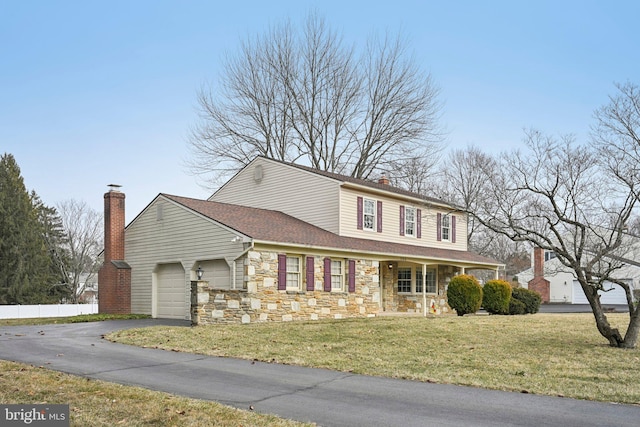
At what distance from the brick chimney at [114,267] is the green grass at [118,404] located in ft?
51.5

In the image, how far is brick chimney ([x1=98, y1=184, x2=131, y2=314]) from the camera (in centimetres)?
2417

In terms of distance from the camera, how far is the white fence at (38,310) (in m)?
30.6

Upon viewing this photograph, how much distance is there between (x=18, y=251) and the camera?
3562cm

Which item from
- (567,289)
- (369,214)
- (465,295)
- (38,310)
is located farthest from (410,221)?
(567,289)

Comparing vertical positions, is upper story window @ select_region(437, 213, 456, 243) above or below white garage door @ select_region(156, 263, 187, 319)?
above

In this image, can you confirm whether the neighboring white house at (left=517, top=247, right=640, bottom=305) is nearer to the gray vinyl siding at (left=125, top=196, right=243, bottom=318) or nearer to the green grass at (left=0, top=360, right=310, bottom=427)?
the gray vinyl siding at (left=125, top=196, right=243, bottom=318)

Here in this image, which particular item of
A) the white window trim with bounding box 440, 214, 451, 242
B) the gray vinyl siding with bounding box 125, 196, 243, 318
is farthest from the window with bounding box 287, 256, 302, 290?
the white window trim with bounding box 440, 214, 451, 242

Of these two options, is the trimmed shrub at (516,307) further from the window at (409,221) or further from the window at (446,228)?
the window at (409,221)

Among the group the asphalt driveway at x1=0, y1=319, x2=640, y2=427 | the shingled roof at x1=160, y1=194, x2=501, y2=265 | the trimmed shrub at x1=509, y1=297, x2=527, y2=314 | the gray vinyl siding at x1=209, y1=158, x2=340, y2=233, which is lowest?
the trimmed shrub at x1=509, y1=297, x2=527, y2=314

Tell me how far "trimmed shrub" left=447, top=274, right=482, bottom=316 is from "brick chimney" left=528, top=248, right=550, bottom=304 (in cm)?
2690

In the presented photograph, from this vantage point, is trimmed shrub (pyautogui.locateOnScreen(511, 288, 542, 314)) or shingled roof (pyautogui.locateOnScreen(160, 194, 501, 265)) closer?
shingled roof (pyautogui.locateOnScreen(160, 194, 501, 265))

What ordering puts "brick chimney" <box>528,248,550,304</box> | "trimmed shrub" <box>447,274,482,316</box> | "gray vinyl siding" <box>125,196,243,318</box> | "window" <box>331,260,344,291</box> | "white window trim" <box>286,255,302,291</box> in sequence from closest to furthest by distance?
"gray vinyl siding" <box>125,196,243,318</box> < "white window trim" <box>286,255,302,291</box> < "window" <box>331,260,344,291</box> < "trimmed shrub" <box>447,274,482,316</box> < "brick chimney" <box>528,248,550,304</box>

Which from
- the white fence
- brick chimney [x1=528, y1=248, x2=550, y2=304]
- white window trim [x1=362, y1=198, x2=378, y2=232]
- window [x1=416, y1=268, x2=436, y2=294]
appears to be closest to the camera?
white window trim [x1=362, y1=198, x2=378, y2=232]

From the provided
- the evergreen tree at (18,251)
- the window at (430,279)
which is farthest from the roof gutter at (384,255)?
the evergreen tree at (18,251)
